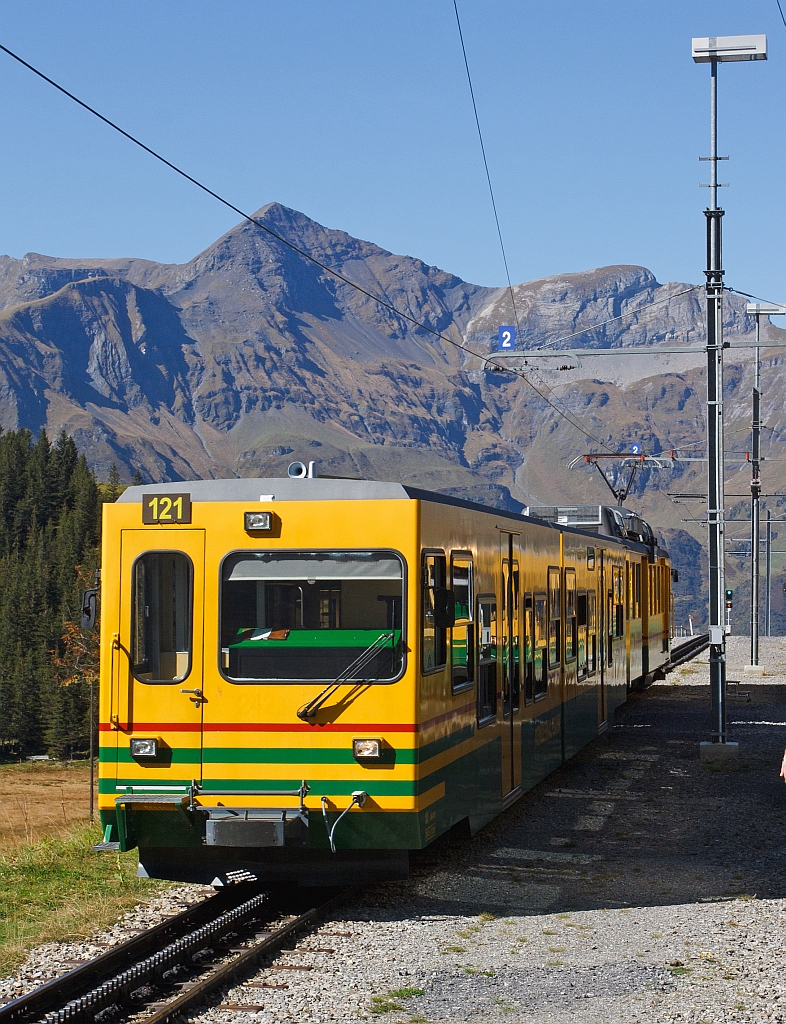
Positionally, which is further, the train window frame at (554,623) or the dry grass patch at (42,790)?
the dry grass patch at (42,790)

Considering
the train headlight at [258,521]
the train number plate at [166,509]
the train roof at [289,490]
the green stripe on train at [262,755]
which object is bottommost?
the green stripe on train at [262,755]

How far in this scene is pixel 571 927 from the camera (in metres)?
8.93

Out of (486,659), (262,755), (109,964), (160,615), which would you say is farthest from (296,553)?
(109,964)

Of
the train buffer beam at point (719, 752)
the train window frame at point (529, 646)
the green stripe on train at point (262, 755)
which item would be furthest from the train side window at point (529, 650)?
the train buffer beam at point (719, 752)

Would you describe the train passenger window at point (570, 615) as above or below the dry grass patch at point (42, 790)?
above

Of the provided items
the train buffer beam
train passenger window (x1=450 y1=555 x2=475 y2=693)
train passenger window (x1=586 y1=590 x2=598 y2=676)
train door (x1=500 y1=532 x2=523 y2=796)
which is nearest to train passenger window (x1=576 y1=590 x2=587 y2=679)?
train passenger window (x1=586 y1=590 x2=598 y2=676)

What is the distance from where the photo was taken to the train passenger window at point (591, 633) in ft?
59.3

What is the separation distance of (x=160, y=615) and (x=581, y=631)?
897 centimetres

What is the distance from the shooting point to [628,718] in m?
25.1

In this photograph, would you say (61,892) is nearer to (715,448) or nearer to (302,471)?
(302,471)

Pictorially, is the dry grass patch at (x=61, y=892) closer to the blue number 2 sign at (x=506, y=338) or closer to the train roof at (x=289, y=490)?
the train roof at (x=289, y=490)

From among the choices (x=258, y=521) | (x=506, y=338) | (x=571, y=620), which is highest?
(x=506, y=338)

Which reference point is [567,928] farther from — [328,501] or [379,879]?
[328,501]

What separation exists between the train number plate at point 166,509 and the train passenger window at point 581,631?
8.51 meters
